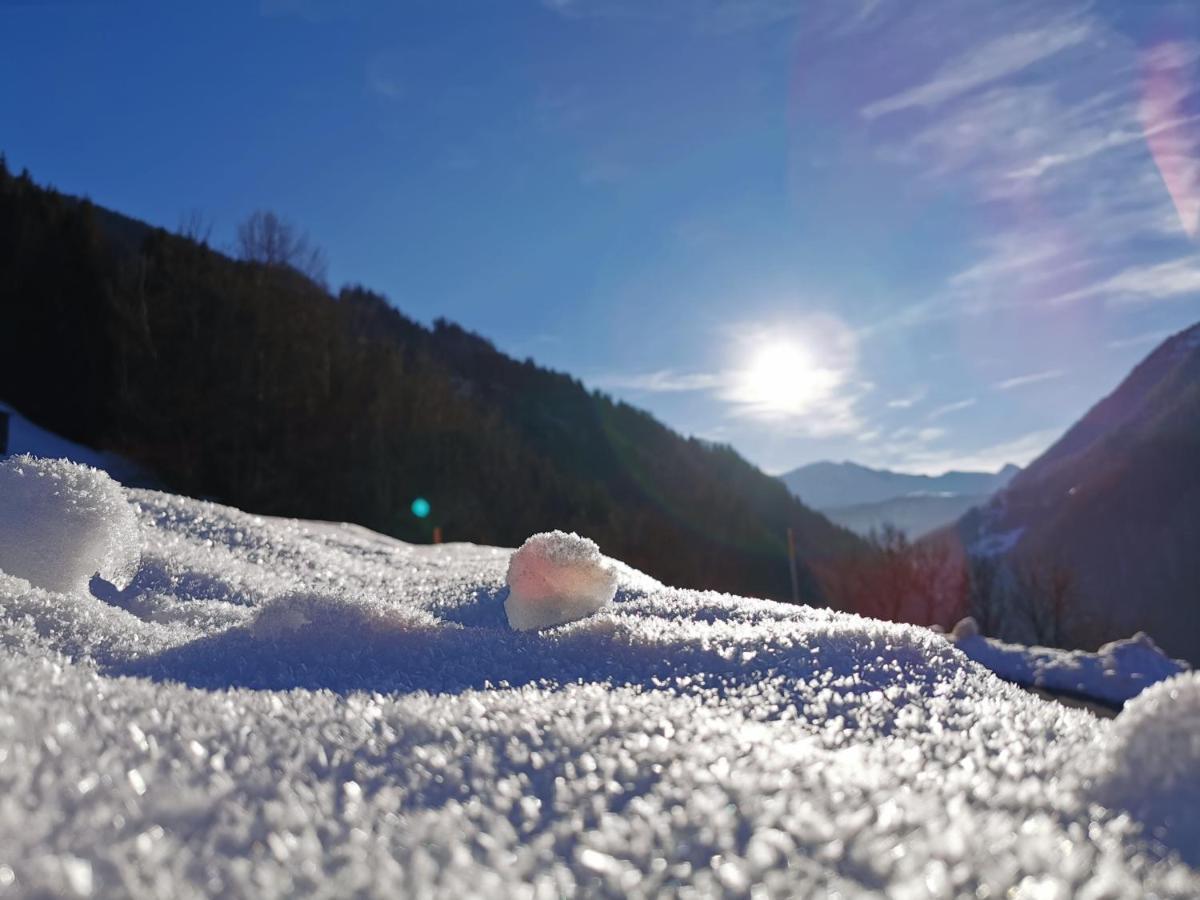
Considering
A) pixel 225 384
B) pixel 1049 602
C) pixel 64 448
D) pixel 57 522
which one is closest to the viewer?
pixel 57 522

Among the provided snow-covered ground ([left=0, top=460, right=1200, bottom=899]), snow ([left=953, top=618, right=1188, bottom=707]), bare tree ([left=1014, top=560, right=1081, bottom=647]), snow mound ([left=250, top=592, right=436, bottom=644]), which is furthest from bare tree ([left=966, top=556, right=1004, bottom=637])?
snow-covered ground ([left=0, top=460, right=1200, bottom=899])

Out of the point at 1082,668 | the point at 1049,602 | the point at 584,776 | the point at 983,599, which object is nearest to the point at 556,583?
the point at 584,776

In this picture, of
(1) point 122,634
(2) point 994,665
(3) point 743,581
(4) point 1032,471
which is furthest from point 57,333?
(4) point 1032,471

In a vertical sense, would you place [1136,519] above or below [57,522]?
above

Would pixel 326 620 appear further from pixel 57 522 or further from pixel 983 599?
pixel 983 599

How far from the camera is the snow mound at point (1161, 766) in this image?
46 cm

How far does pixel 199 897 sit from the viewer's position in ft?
1.21

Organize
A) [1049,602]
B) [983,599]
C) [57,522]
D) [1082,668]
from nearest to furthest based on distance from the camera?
[57,522] → [1082,668] → [983,599] → [1049,602]

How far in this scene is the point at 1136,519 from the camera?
291ft

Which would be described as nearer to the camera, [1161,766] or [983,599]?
[1161,766]

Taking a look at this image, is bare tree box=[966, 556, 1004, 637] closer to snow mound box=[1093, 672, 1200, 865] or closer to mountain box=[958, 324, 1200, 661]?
snow mound box=[1093, 672, 1200, 865]

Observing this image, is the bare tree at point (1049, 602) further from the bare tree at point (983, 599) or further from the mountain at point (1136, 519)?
the mountain at point (1136, 519)

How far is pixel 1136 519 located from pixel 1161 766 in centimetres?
10436

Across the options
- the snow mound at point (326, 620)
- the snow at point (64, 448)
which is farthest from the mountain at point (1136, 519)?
the snow mound at point (326, 620)
